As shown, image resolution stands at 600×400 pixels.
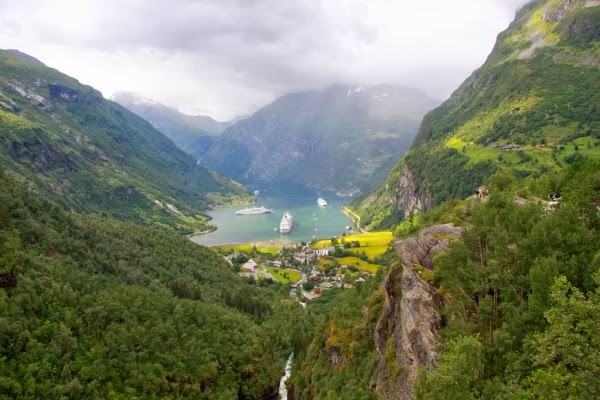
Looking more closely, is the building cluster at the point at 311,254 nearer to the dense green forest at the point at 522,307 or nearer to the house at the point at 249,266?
the house at the point at 249,266

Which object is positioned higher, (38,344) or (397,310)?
(397,310)

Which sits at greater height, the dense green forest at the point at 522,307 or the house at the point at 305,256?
the dense green forest at the point at 522,307

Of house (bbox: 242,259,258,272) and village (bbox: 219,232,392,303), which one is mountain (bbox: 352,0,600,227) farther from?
house (bbox: 242,259,258,272)

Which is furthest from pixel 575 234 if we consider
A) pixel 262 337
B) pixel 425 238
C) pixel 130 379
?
pixel 262 337

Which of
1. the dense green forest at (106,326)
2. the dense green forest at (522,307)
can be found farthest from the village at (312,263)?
the dense green forest at (522,307)

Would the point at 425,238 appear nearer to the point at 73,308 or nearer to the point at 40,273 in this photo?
the point at 73,308

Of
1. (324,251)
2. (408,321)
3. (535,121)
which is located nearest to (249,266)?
(324,251)

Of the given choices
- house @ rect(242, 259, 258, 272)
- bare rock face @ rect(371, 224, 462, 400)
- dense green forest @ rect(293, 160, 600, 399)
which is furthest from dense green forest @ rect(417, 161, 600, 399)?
house @ rect(242, 259, 258, 272)
